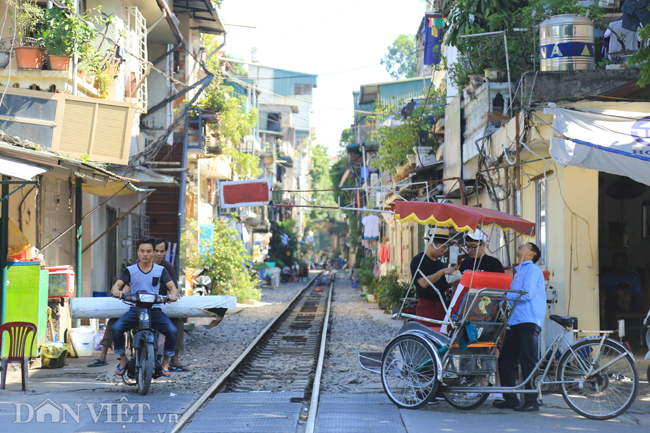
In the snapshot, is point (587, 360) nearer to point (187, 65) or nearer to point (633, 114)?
point (633, 114)

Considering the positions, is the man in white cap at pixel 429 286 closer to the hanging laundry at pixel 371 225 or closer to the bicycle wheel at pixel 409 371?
the bicycle wheel at pixel 409 371

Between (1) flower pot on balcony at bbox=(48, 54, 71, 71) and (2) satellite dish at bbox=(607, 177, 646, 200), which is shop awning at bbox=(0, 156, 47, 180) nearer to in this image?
(1) flower pot on balcony at bbox=(48, 54, 71, 71)

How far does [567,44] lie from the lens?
12055 millimetres

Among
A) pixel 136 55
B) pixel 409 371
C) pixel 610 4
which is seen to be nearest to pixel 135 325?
pixel 409 371

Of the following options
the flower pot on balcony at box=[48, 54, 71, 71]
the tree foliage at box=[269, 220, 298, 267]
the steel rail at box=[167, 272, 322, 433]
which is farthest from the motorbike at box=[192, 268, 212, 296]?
the tree foliage at box=[269, 220, 298, 267]

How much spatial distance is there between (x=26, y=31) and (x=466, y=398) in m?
10.2

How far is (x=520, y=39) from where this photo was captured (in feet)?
45.6

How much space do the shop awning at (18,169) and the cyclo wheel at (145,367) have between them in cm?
238

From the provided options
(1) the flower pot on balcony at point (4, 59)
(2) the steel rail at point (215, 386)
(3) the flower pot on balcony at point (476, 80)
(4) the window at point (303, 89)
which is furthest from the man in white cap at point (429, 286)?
(4) the window at point (303, 89)

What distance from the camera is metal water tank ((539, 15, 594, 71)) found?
11.9m

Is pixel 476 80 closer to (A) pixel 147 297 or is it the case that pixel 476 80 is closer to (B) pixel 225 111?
(A) pixel 147 297

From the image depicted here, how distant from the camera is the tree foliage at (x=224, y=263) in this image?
23413 mm

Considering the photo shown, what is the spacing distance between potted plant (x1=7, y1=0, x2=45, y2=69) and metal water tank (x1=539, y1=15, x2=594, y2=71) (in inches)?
349

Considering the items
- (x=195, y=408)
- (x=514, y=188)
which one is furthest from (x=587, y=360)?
(x=514, y=188)
